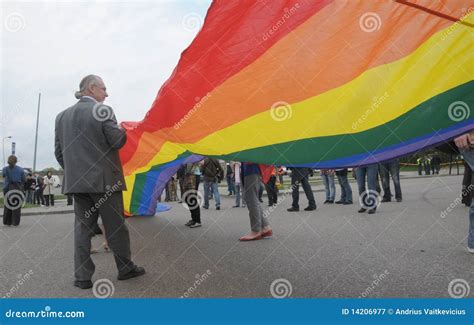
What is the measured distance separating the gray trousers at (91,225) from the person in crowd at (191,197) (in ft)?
12.5

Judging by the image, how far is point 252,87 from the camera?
357 cm

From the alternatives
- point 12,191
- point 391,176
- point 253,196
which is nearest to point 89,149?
point 253,196

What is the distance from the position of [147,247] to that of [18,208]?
575 centimetres

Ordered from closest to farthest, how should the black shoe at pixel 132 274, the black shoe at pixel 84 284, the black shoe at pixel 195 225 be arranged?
1. the black shoe at pixel 84 284
2. the black shoe at pixel 132 274
3. the black shoe at pixel 195 225

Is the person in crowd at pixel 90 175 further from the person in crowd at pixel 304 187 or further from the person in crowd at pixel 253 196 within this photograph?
the person in crowd at pixel 304 187

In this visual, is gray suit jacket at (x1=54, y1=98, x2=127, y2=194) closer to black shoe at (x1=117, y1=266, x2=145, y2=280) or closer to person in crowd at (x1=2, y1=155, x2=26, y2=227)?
black shoe at (x1=117, y1=266, x2=145, y2=280)

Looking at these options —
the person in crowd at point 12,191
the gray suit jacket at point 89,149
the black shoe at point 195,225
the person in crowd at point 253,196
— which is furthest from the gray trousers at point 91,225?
the person in crowd at point 12,191

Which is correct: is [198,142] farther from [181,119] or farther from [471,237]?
[471,237]

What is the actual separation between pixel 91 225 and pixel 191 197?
397cm

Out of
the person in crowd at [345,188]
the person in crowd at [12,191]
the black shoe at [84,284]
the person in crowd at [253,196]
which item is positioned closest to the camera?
the black shoe at [84,284]

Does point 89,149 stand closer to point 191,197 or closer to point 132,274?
point 132,274

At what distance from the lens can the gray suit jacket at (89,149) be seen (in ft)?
12.6

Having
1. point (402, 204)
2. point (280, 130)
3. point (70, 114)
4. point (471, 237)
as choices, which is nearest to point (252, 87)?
point (280, 130)

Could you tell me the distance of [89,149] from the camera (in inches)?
154
